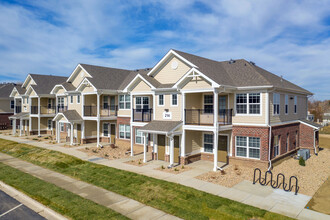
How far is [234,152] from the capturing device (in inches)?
704

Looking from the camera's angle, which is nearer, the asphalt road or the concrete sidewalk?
the asphalt road

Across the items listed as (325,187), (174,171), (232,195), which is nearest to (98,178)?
(174,171)

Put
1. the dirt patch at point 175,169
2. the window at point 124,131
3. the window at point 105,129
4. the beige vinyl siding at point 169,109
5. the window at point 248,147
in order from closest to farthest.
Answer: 1. the dirt patch at point 175,169
2. the window at point 248,147
3. the beige vinyl siding at point 169,109
4. the window at point 124,131
5. the window at point 105,129

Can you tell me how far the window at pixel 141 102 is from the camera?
882 inches

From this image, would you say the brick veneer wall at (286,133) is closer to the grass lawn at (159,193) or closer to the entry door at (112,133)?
the grass lawn at (159,193)

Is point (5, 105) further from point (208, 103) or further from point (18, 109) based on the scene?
point (208, 103)

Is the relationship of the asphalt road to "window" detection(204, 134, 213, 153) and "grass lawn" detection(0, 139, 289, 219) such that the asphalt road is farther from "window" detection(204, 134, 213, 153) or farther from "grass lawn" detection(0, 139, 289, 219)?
"window" detection(204, 134, 213, 153)

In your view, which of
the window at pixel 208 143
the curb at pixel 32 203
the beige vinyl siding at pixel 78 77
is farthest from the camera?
the beige vinyl siding at pixel 78 77

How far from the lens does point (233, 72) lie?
20.0m

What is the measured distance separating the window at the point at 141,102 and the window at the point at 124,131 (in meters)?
3.43

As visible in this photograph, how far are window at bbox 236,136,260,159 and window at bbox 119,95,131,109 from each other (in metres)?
12.0

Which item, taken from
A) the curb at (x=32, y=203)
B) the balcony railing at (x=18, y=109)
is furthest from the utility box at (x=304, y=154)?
the balcony railing at (x=18, y=109)

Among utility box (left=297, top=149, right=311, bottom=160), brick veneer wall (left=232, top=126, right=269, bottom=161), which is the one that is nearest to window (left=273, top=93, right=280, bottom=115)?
brick veneer wall (left=232, top=126, right=269, bottom=161)

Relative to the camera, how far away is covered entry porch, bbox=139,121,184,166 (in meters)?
17.6
